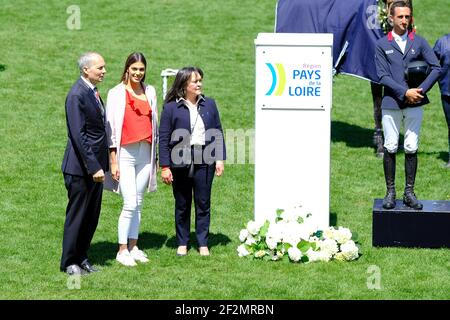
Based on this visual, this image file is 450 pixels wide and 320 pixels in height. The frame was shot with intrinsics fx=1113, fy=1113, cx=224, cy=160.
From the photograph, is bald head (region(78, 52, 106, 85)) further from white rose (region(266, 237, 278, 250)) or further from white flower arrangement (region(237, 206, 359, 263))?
white rose (region(266, 237, 278, 250))

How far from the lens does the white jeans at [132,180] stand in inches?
444

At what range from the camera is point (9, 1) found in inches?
981

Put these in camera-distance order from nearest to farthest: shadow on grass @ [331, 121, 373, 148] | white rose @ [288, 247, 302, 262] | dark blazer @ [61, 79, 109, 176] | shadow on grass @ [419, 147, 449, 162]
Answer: dark blazer @ [61, 79, 109, 176]
white rose @ [288, 247, 302, 262]
shadow on grass @ [419, 147, 449, 162]
shadow on grass @ [331, 121, 373, 148]

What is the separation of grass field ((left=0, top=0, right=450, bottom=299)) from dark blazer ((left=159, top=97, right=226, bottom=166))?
1.16m

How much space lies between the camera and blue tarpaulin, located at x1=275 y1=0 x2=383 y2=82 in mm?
16797

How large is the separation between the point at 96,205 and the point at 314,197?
2.33 m

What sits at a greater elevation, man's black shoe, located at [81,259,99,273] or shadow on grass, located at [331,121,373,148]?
shadow on grass, located at [331,121,373,148]

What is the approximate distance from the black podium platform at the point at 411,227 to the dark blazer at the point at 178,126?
6.22ft

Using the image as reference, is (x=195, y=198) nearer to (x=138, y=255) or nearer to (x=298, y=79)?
(x=138, y=255)

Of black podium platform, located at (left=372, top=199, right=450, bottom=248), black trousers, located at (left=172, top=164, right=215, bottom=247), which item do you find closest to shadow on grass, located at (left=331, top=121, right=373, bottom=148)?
black podium platform, located at (left=372, top=199, right=450, bottom=248)

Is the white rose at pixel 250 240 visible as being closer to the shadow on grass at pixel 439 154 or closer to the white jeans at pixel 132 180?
the white jeans at pixel 132 180

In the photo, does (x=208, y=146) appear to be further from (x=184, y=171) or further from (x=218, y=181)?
(x=218, y=181)

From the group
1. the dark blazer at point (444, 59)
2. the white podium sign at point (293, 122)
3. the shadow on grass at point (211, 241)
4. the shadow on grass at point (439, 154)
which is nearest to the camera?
the white podium sign at point (293, 122)

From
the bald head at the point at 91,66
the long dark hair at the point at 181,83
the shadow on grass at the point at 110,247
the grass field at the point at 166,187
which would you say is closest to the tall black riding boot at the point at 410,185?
the grass field at the point at 166,187
